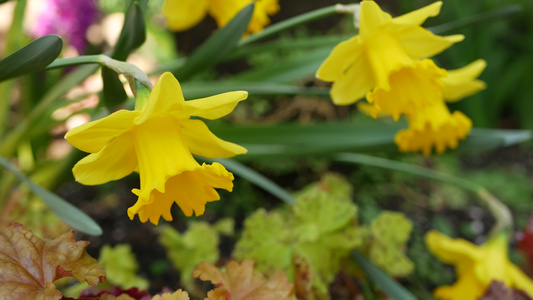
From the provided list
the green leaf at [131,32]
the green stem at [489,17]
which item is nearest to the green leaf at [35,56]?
the green leaf at [131,32]

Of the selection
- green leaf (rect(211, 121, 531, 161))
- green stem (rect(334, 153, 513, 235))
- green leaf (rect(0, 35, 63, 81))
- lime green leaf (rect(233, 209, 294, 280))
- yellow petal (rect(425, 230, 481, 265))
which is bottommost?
yellow petal (rect(425, 230, 481, 265))

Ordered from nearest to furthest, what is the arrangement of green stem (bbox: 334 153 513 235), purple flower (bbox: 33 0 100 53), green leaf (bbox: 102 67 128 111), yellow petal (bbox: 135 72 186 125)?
1. yellow petal (bbox: 135 72 186 125)
2. green leaf (bbox: 102 67 128 111)
3. green stem (bbox: 334 153 513 235)
4. purple flower (bbox: 33 0 100 53)

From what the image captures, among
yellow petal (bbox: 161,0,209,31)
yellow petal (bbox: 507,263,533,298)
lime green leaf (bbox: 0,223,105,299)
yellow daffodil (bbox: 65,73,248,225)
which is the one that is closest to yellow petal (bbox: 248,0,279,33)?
yellow petal (bbox: 161,0,209,31)

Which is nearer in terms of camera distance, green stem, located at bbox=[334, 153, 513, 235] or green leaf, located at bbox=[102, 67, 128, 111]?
green leaf, located at bbox=[102, 67, 128, 111]

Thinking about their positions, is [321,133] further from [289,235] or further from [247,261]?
[247,261]

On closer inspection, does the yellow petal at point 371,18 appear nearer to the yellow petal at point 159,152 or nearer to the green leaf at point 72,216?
the yellow petal at point 159,152

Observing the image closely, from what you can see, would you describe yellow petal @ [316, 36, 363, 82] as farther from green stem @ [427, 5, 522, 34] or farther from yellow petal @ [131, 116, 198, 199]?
green stem @ [427, 5, 522, 34]

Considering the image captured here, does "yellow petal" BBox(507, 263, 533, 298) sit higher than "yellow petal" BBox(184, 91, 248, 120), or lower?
lower

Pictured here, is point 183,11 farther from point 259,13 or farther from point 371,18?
point 371,18

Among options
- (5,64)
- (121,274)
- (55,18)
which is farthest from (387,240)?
(55,18)
